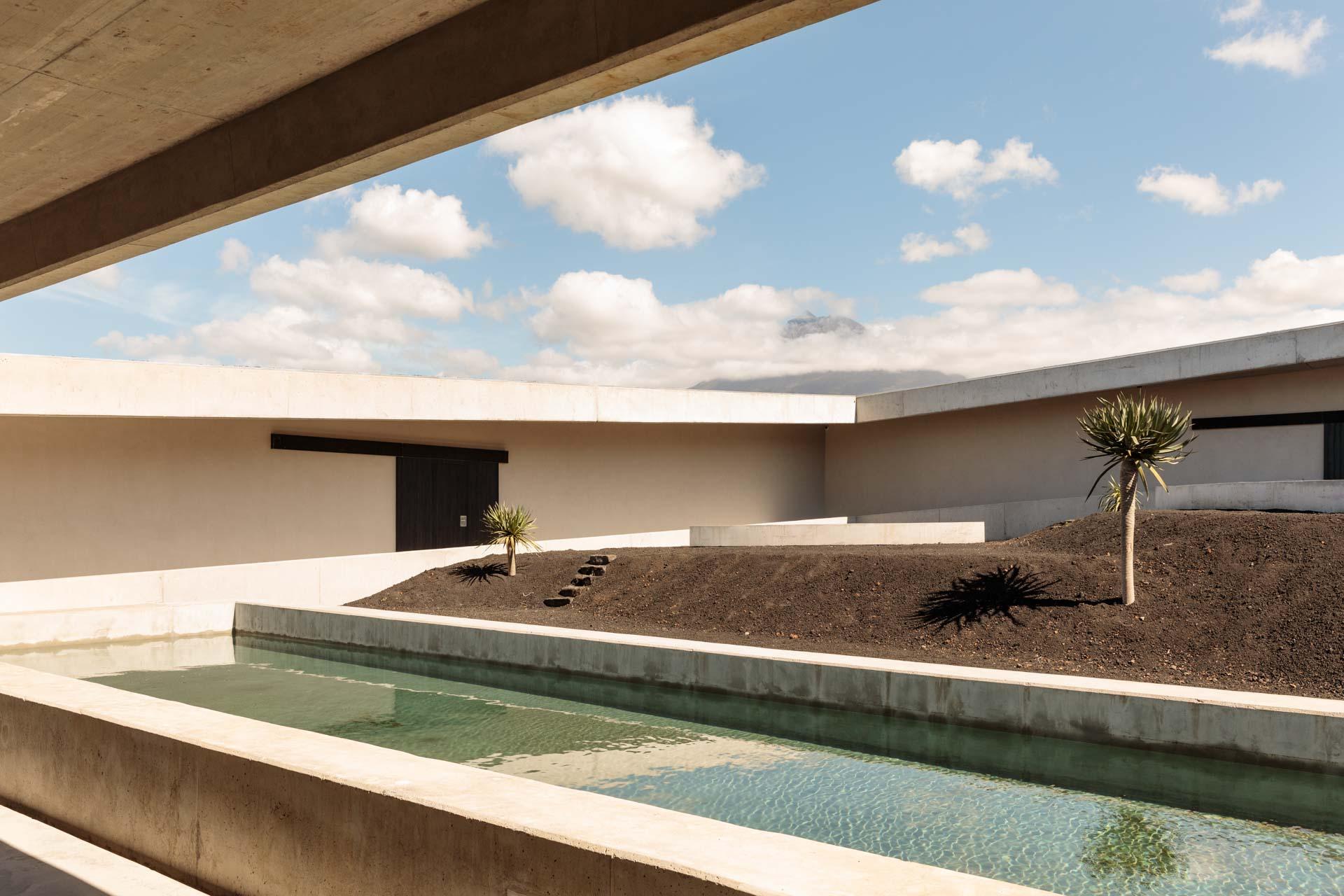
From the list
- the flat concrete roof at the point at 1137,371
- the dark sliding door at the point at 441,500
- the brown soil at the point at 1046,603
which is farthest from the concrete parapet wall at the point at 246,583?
the flat concrete roof at the point at 1137,371

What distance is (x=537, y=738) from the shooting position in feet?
32.7

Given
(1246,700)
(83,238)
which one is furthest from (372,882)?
(1246,700)

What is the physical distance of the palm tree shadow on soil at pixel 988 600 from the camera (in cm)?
1341

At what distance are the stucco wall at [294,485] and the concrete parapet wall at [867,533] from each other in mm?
6838

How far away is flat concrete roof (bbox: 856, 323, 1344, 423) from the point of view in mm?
20141

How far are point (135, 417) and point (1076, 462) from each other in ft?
71.1

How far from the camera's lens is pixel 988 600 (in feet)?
45.3

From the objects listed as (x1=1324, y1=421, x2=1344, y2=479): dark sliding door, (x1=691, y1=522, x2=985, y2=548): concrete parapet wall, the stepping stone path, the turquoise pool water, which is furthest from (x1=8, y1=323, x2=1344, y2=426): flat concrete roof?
the turquoise pool water

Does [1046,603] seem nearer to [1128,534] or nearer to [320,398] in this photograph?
[1128,534]

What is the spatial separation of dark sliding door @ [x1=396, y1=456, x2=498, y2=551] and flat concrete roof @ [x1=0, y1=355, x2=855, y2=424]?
3.29 meters

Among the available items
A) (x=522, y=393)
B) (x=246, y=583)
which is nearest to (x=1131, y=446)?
(x=522, y=393)

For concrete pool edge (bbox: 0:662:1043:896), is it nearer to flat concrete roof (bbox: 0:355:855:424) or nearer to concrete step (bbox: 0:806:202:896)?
concrete step (bbox: 0:806:202:896)

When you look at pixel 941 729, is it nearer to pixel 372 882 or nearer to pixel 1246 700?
pixel 1246 700

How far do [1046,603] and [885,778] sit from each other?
6.06 m
